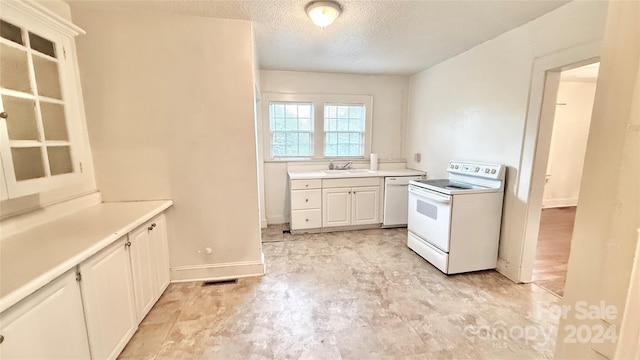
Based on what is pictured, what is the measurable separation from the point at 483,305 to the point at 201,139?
Answer: 9.53 feet

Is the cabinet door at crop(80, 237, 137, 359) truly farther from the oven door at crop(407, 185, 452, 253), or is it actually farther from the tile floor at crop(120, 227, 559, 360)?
the oven door at crop(407, 185, 452, 253)

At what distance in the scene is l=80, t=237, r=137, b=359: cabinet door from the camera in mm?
1459

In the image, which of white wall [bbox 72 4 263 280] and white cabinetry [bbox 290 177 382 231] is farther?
white cabinetry [bbox 290 177 382 231]

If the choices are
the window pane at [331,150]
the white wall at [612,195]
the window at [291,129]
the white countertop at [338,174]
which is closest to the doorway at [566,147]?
the white countertop at [338,174]

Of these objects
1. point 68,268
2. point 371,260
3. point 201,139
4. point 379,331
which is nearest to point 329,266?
point 371,260

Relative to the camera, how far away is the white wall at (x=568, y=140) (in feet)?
16.0

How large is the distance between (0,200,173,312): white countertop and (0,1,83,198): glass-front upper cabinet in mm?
291

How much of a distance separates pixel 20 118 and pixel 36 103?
0.40 feet

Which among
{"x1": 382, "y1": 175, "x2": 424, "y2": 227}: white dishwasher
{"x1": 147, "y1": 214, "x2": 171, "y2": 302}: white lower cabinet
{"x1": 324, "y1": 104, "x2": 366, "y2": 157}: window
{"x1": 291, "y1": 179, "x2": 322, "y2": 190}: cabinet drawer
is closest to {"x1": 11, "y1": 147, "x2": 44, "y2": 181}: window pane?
{"x1": 147, "y1": 214, "x2": 171, "y2": 302}: white lower cabinet

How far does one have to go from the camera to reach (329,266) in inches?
116

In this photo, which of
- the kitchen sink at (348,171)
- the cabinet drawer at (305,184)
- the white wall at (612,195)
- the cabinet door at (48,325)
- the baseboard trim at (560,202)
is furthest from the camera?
the baseboard trim at (560,202)

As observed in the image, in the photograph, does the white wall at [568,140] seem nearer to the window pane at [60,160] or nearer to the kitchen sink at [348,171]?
the kitchen sink at [348,171]

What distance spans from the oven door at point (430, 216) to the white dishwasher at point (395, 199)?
0.74m

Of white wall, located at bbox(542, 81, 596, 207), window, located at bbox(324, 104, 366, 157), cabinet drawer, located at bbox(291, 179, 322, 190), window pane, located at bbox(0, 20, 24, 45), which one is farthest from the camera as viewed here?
white wall, located at bbox(542, 81, 596, 207)
